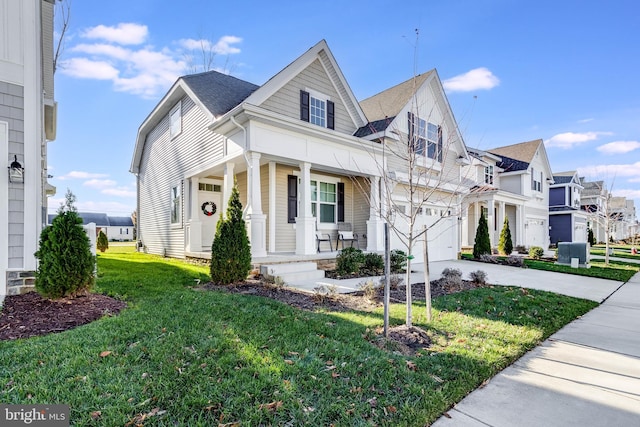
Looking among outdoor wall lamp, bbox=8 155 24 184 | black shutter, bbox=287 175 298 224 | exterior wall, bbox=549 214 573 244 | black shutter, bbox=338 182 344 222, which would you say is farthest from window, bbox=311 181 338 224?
exterior wall, bbox=549 214 573 244

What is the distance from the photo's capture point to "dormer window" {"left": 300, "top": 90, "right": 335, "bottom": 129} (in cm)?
1036

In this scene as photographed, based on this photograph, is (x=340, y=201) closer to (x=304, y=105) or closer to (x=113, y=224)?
(x=304, y=105)

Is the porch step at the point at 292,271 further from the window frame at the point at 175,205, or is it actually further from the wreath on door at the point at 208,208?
the window frame at the point at 175,205

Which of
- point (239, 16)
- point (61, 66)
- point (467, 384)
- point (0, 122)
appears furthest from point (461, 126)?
point (61, 66)

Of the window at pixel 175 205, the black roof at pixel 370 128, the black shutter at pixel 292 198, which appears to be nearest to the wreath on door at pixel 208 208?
the window at pixel 175 205

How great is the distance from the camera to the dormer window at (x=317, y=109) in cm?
1036

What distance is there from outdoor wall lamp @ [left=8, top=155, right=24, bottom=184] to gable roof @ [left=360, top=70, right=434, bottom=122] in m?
9.95

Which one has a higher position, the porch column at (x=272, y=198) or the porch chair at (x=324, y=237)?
the porch column at (x=272, y=198)

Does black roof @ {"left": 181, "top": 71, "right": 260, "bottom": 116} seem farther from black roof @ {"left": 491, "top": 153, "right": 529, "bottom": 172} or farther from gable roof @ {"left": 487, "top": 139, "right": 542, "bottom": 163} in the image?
gable roof @ {"left": 487, "top": 139, "right": 542, "bottom": 163}

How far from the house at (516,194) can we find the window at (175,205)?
15.7 meters

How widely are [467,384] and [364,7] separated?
931 centimetres

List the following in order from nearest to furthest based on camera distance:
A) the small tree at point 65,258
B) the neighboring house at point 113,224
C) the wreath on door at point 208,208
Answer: the small tree at point 65,258 → the wreath on door at point 208,208 → the neighboring house at point 113,224

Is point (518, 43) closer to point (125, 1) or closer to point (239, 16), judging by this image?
point (239, 16)

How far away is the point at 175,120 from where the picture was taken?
12.9 metres
